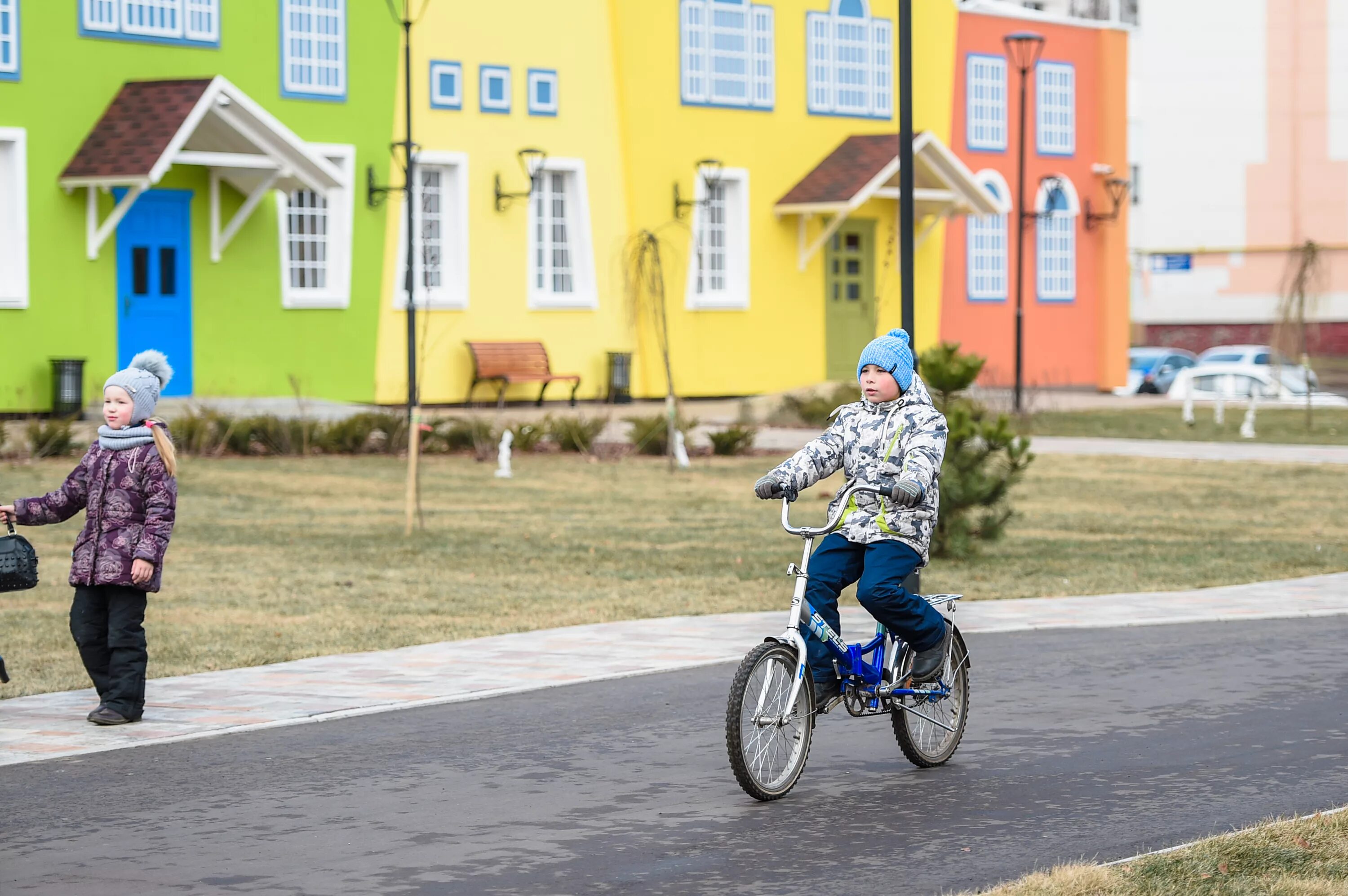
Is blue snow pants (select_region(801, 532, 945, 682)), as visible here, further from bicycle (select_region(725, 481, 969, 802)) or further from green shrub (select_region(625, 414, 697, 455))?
green shrub (select_region(625, 414, 697, 455))

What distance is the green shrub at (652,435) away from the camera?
25359mm

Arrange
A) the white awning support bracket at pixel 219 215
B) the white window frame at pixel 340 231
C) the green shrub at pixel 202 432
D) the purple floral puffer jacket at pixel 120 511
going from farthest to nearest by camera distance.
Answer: the white window frame at pixel 340 231 → the white awning support bracket at pixel 219 215 → the green shrub at pixel 202 432 → the purple floral puffer jacket at pixel 120 511

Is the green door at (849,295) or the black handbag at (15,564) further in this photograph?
the green door at (849,295)

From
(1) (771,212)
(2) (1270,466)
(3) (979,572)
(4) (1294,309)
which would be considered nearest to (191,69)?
(1) (771,212)

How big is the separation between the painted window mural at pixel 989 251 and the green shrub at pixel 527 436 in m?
15.3

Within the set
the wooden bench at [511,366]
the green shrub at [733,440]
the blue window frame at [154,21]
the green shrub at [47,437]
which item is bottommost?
the green shrub at [733,440]

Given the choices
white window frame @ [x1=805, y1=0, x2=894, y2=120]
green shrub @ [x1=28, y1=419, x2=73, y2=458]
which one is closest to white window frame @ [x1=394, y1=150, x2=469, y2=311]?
white window frame @ [x1=805, y1=0, x2=894, y2=120]

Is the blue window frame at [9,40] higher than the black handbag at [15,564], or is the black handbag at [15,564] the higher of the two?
the blue window frame at [9,40]

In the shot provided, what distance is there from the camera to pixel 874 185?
3431 centimetres

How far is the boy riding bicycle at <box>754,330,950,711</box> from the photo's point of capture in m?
7.68

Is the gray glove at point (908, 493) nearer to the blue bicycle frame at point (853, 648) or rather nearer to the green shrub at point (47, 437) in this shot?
the blue bicycle frame at point (853, 648)

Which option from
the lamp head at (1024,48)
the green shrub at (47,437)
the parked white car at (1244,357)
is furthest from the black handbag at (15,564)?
the parked white car at (1244,357)

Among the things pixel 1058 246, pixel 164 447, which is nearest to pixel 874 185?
pixel 1058 246

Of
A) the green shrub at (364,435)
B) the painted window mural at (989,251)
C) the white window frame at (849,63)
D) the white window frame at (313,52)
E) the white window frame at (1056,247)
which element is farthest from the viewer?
the white window frame at (1056,247)
